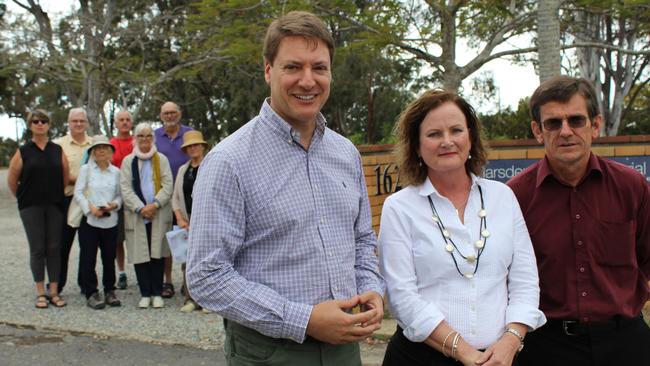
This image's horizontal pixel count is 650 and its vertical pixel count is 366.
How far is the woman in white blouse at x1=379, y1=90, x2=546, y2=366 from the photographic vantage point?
2502mm

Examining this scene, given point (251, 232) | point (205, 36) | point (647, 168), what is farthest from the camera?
point (205, 36)

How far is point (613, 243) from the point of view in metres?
2.76

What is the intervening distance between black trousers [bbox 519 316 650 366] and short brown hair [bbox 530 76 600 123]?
0.91m

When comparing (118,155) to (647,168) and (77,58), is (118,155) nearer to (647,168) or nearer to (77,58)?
(647,168)

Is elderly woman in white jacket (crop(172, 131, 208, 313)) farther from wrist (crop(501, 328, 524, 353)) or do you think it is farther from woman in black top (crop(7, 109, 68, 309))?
wrist (crop(501, 328, 524, 353))

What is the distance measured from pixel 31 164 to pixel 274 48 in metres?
5.27

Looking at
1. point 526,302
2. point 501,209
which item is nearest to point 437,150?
point 501,209

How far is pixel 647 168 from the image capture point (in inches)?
234

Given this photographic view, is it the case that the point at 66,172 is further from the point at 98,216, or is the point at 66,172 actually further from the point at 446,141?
the point at 446,141

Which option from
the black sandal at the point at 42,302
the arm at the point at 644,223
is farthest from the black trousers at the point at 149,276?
the arm at the point at 644,223

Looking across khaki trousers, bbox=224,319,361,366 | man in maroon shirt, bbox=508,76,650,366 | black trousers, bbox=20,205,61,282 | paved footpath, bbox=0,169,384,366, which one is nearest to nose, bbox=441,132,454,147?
man in maroon shirt, bbox=508,76,650,366

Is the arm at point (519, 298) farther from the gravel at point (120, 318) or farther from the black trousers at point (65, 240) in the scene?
the black trousers at point (65, 240)

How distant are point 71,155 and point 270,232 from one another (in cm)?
582

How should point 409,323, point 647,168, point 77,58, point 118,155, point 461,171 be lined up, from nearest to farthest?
point 409,323 → point 461,171 → point 647,168 → point 118,155 → point 77,58
